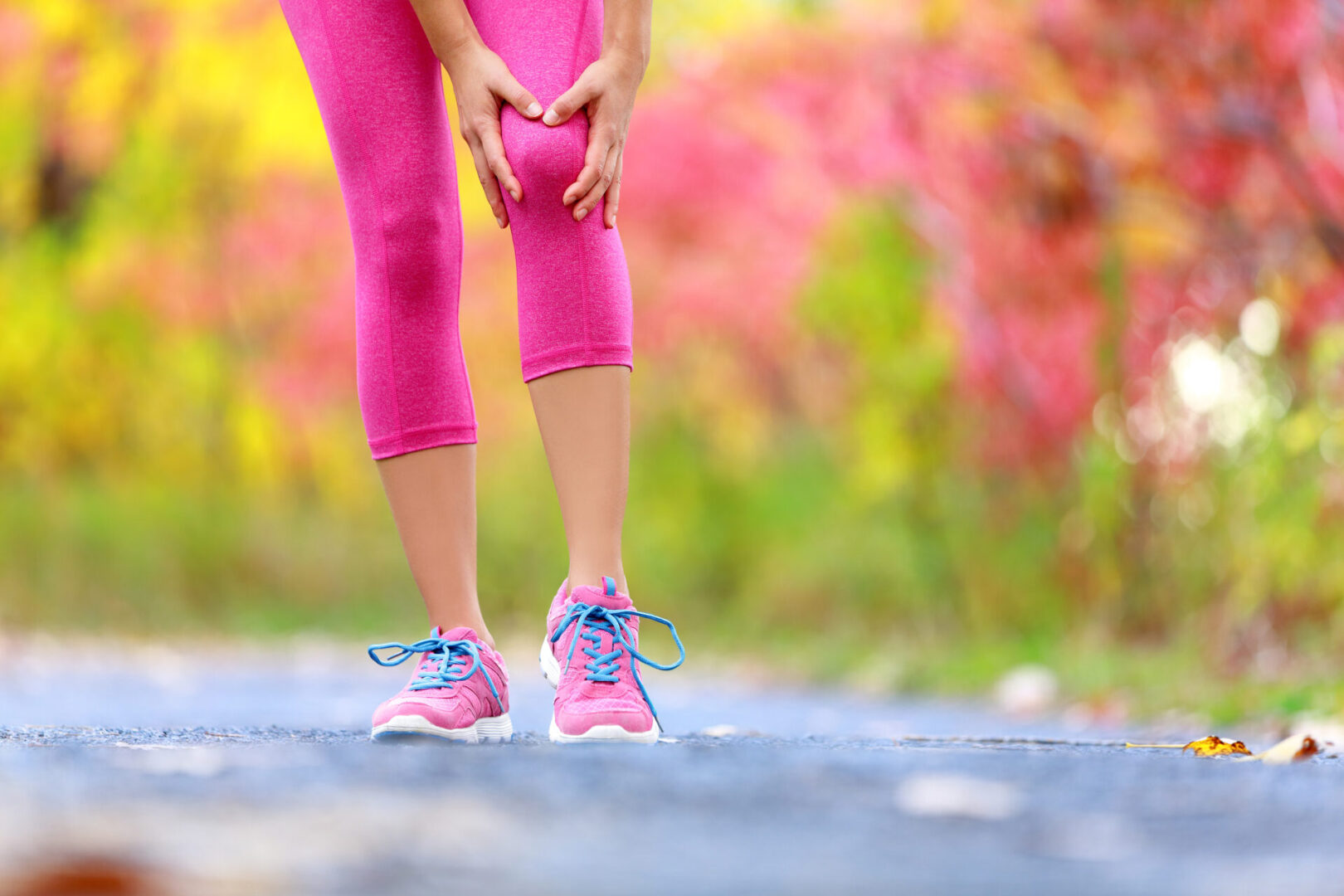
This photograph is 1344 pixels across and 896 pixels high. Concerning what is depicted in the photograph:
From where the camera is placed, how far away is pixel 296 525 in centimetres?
733

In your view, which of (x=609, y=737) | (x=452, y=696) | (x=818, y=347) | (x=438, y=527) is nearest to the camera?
(x=609, y=737)

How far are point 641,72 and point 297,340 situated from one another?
6.29 m

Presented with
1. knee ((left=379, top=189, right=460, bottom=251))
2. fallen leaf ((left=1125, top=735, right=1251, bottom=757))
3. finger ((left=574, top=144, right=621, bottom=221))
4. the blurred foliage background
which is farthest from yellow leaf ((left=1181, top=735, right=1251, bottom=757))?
the blurred foliage background

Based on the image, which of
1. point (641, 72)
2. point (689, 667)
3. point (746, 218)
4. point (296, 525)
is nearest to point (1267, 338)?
point (689, 667)

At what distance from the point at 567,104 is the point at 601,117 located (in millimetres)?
38

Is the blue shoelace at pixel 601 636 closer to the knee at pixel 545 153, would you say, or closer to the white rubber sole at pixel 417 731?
the white rubber sole at pixel 417 731

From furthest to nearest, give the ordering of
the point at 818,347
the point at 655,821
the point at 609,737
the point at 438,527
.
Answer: the point at 818,347 → the point at 438,527 → the point at 609,737 → the point at 655,821

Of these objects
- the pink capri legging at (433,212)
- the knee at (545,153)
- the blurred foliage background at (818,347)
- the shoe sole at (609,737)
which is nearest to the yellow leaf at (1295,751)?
the shoe sole at (609,737)

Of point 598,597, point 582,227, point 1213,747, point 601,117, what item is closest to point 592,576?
point 598,597

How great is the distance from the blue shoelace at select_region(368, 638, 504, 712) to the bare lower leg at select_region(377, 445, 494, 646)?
45 millimetres

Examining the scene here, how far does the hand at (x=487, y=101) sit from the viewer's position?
4.45 ft

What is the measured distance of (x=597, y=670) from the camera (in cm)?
134

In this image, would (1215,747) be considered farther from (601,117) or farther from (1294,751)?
(601,117)

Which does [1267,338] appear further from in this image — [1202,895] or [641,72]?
[1202,895]
